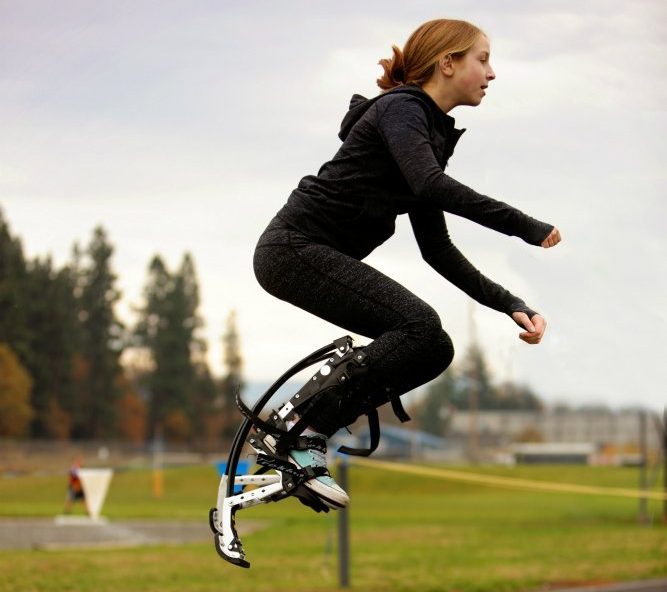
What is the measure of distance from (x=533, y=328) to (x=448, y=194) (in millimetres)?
716

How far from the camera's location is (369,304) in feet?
14.9

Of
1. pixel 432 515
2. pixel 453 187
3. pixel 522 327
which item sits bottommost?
pixel 432 515

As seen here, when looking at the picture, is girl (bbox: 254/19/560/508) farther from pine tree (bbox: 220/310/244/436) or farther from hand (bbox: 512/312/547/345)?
pine tree (bbox: 220/310/244/436)

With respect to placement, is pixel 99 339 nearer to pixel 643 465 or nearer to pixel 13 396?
pixel 13 396

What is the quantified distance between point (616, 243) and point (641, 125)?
1364 mm

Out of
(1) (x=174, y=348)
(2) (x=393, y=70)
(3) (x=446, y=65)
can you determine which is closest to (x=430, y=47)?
(3) (x=446, y=65)

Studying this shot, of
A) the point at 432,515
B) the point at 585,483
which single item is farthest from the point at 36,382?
the point at 432,515

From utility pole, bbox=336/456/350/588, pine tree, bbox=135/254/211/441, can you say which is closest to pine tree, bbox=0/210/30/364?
pine tree, bbox=135/254/211/441

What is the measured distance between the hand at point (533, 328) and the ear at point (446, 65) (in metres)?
1.05

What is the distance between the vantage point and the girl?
448 centimetres

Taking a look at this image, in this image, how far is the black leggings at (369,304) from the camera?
4.47m

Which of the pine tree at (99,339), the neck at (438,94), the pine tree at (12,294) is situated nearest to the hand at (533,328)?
the neck at (438,94)

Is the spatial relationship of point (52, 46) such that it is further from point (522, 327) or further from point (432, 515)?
point (432, 515)

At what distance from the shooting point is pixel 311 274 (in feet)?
15.0
